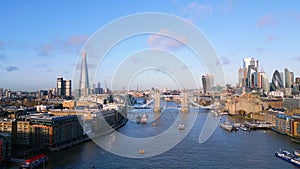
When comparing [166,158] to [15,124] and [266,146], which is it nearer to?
[266,146]

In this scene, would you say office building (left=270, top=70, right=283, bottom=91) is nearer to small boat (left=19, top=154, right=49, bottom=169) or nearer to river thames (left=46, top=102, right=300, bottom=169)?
river thames (left=46, top=102, right=300, bottom=169)

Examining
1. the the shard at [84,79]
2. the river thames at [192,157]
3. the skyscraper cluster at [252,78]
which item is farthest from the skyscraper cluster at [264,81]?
the river thames at [192,157]

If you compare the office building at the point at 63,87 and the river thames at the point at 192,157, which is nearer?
the river thames at the point at 192,157

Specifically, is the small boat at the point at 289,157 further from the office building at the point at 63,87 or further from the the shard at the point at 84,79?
the office building at the point at 63,87

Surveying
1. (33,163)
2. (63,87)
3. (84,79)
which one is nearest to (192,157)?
(33,163)

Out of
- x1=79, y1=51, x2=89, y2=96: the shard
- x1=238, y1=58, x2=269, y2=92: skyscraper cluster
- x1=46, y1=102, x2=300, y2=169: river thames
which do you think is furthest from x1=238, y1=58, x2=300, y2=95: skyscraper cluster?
x1=46, y1=102, x2=300, y2=169: river thames

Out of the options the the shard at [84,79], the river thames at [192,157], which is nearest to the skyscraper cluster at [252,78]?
the the shard at [84,79]

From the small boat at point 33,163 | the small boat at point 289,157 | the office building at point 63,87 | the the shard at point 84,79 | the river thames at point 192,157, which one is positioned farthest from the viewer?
the office building at point 63,87

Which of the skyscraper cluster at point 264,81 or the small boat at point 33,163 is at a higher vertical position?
the skyscraper cluster at point 264,81

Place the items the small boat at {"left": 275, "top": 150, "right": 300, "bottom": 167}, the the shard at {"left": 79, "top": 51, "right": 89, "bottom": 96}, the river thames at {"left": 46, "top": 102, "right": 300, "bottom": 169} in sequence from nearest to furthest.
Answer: the river thames at {"left": 46, "top": 102, "right": 300, "bottom": 169} < the small boat at {"left": 275, "top": 150, "right": 300, "bottom": 167} < the the shard at {"left": 79, "top": 51, "right": 89, "bottom": 96}

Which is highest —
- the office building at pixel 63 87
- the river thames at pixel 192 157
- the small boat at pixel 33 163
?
the office building at pixel 63 87

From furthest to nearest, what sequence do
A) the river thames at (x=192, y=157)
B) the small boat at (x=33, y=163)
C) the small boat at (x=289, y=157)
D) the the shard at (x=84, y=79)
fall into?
the the shard at (x=84, y=79) → the small boat at (x=289, y=157) → the river thames at (x=192, y=157) → the small boat at (x=33, y=163)

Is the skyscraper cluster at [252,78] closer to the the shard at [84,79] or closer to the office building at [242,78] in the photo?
the office building at [242,78]

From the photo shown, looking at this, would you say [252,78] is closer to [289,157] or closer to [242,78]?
[242,78]
